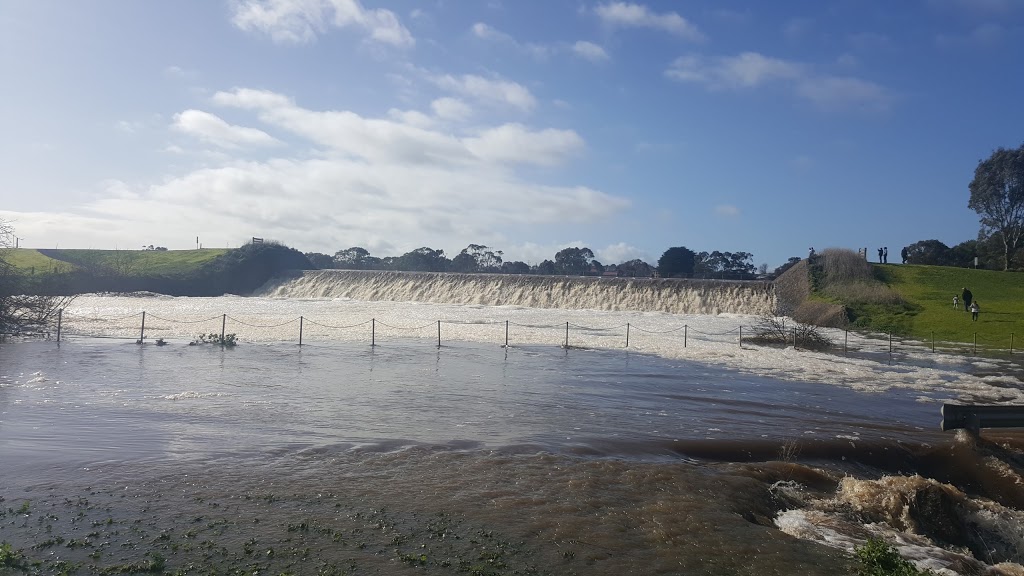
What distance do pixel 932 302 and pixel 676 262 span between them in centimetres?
4313

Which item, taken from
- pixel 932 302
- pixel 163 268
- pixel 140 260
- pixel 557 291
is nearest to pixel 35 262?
pixel 140 260

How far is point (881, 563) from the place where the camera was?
→ 179 inches

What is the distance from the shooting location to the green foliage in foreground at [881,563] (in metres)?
4.41

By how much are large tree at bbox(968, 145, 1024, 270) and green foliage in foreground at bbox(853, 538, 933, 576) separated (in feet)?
197

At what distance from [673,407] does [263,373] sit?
9067 mm

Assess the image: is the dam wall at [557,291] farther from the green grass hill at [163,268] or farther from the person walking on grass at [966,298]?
the green grass hill at [163,268]

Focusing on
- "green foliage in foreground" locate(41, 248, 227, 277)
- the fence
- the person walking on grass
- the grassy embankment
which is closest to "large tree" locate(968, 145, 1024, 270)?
the grassy embankment

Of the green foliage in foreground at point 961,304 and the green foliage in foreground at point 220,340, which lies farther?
the green foliage in foreground at point 961,304

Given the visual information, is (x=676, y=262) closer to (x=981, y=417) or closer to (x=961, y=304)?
Result: (x=961, y=304)

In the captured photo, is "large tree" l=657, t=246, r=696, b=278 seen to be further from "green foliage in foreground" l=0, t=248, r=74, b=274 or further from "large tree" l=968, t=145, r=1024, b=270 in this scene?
"green foliage in foreground" l=0, t=248, r=74, b=274

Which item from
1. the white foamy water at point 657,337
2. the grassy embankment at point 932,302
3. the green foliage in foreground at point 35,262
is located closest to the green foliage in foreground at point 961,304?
the grassy embankment at point 932,302

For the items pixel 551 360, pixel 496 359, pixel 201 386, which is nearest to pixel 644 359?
pixel 551 360

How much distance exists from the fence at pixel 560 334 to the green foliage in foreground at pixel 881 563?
18.1 metres

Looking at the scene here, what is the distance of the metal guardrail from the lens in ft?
30.5
